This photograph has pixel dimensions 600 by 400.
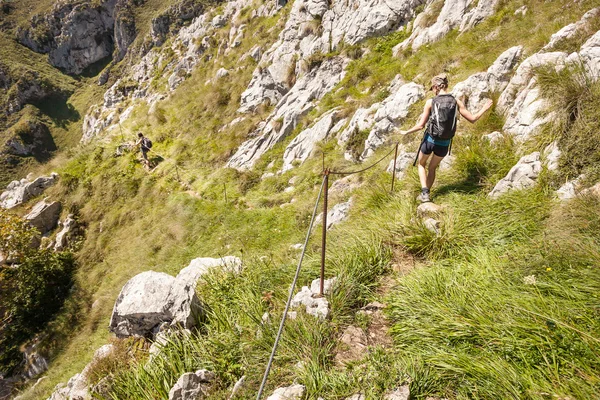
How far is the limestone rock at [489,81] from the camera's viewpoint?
26.2ft

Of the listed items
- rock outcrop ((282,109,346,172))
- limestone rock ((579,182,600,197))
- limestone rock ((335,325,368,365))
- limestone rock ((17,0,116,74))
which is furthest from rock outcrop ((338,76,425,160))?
limestone rock ((17,0,116,74))

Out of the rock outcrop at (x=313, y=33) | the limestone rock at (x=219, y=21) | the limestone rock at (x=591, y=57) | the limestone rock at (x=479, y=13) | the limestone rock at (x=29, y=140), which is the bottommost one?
the limestone rock at (x=591, y=57)

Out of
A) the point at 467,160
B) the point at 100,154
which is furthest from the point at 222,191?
the point at 100,154

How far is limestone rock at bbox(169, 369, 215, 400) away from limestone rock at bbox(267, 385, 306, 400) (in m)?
0.99

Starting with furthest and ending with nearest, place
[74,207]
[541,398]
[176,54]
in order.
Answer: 1. [176,54]
2. [74,207]
3. [541,398]

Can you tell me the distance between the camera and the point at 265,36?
2662 cm

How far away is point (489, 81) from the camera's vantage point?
8258mm

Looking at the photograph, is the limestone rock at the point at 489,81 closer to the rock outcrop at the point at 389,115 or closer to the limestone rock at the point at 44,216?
the rock outcrop at the point at 389,115

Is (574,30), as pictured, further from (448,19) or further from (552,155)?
(448,19)

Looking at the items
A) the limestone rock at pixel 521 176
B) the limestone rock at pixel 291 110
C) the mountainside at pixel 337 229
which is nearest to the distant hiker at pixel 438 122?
the mountainside at pixel 337 229

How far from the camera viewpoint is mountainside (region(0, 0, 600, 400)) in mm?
2660

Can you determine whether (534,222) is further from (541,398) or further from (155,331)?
(155,331)

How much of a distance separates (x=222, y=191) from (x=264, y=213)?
13.1 ft

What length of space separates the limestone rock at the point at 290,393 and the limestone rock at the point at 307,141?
11656 millimetres
